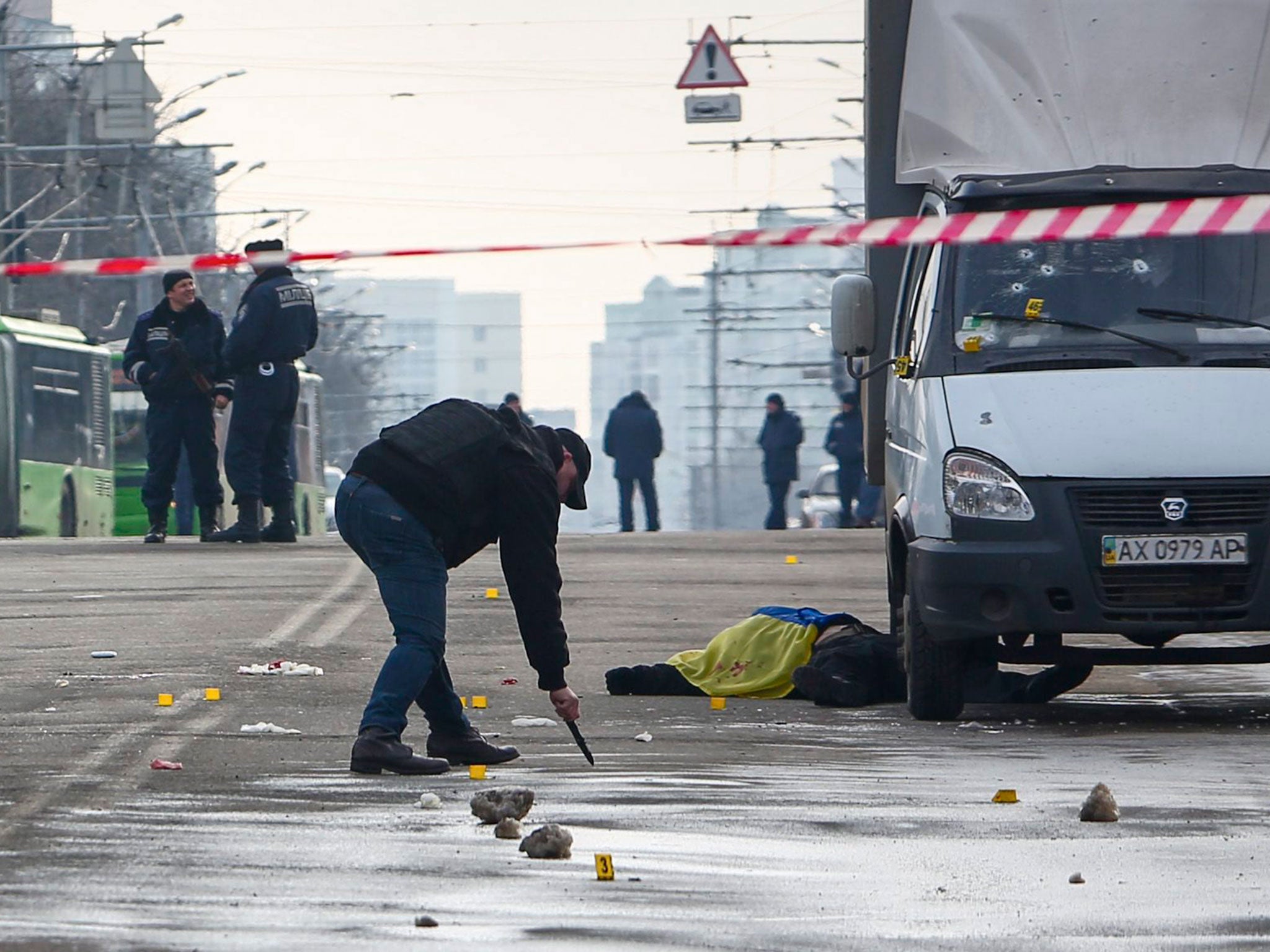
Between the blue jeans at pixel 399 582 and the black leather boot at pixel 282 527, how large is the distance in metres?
12.1

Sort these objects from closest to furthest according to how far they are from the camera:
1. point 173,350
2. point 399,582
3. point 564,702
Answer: point 564,702 → point 399,582 → point 173,350

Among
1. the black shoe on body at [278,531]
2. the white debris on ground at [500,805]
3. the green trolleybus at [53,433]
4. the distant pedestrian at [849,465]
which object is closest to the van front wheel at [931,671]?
the white debris on ground at [500,805]

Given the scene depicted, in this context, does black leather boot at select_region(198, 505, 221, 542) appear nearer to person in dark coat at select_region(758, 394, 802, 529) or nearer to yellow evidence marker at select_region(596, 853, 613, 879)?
person in dark coat at select_region(758, 394, 802, 529)

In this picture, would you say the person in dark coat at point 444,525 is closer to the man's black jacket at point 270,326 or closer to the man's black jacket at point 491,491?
the man's black jacket at point 491,491

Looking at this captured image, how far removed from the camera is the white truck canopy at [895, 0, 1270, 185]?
9812mm

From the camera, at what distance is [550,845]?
5.90m

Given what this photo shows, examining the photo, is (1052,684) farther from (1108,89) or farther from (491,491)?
(491,491)

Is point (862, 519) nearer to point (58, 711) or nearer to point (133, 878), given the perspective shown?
point (58, 711)

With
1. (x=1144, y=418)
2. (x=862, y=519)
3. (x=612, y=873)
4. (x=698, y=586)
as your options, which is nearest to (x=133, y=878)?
(x=612, y=873)

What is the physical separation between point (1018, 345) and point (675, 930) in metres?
4.58

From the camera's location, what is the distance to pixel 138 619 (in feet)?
42.8

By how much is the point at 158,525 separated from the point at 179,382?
4.26 feet

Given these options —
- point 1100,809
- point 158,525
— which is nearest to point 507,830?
point 1100,809

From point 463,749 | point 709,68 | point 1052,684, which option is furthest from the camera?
point 709,68
